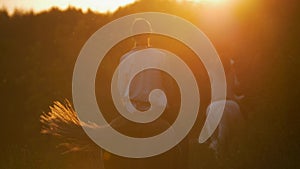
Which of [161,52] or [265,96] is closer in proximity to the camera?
[161,52]

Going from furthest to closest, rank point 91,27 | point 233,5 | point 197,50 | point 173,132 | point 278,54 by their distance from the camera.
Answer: point 91,27, point 197,50, point 233,5, point 278,54, point 173,132

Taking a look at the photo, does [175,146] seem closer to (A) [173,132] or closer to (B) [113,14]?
(A) [173,132]

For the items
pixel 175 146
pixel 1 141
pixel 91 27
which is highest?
pixel 91 27

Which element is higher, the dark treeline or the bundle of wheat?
the dark treeline

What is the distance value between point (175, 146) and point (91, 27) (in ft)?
103

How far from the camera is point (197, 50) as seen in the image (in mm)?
16500

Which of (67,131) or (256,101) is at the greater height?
(256,101)

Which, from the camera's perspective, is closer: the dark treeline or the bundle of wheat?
the bundle of wheat

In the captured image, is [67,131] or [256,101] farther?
[256,101]

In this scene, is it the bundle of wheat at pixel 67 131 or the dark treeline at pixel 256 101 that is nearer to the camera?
the bundle of wheat at pixel 67 131

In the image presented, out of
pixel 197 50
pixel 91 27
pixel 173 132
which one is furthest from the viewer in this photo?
pixel 91 27

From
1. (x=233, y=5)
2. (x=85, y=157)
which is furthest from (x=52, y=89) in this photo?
(x=85, y=157)

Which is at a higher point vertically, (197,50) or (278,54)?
(197,50)

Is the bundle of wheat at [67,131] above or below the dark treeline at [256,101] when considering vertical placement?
below
